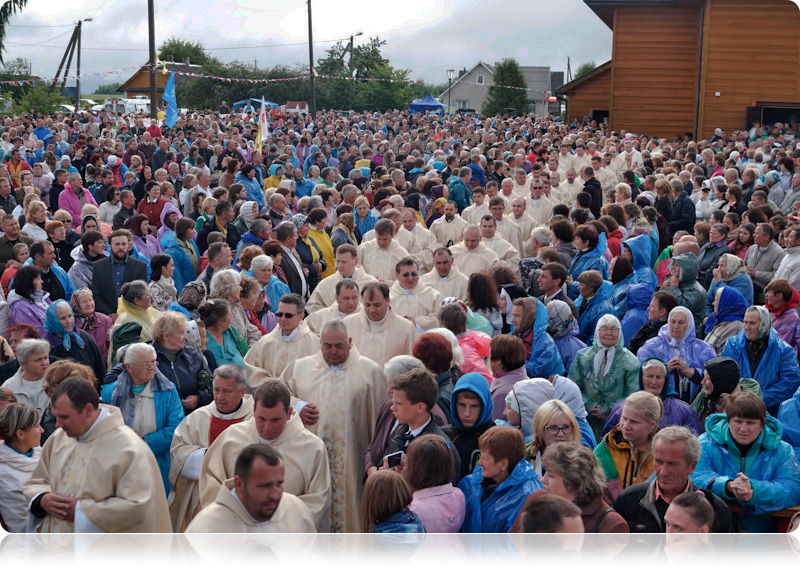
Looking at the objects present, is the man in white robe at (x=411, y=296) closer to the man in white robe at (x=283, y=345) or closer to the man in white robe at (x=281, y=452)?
the man in white robe at (x=283, y=345)

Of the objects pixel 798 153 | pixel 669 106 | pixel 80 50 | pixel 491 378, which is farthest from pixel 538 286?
pixel 80 50

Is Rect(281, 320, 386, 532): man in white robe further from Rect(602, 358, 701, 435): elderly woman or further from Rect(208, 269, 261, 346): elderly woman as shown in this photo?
Rect(602, 358, 701, 435): elderly woman

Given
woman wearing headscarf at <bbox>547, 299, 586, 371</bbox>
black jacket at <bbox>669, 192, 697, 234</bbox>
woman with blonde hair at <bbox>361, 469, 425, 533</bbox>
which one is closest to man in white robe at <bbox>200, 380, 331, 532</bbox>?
woman with blonde hair at <bbox>361, 469, 425, 533</bbox>

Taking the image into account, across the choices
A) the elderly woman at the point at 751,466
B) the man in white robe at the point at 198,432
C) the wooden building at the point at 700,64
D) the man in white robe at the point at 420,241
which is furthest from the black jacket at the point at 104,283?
the wooden building at the point at 700,64

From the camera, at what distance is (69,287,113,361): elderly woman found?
22.3 ft

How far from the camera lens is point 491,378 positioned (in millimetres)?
5801

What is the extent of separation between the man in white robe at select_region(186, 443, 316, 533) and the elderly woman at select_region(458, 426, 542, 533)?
1021 mm

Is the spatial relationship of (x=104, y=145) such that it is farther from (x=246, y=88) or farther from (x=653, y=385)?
(x=246, y=88)

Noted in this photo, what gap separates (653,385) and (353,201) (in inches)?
299

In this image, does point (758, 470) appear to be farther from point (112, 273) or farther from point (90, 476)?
point (112, 273)

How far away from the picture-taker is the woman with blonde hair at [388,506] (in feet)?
11.6

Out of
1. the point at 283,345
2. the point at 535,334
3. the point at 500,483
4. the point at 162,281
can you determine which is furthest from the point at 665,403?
the point at 162,281

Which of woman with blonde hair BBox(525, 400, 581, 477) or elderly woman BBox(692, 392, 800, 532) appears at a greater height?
woman with blonde hair BBox(525, 400, 581, 477)

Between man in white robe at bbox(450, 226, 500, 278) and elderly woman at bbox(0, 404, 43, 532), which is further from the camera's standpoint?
man in white robe at bbox(450, 226, 500, 278)
